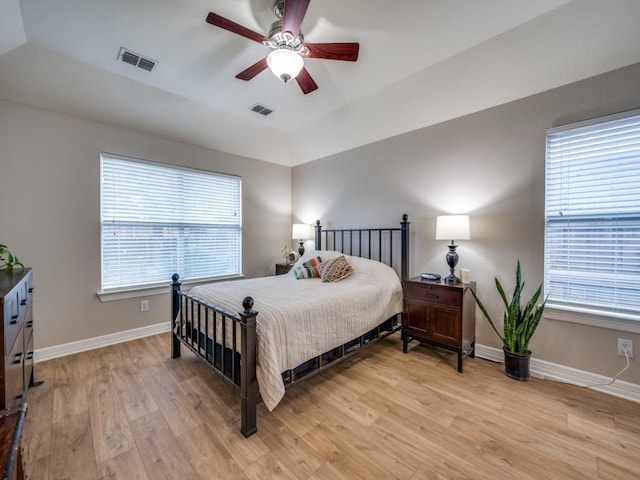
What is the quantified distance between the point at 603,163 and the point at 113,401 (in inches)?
171

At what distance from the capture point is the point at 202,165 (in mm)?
3830

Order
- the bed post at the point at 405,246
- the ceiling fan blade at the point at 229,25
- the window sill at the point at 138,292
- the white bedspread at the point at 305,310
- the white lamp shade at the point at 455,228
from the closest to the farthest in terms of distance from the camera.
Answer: the ceiling fan blade at the point at 229,25 → the white bedspread at the point at 305,310 → the white lamp shade at the point at 455,228 → the window sill at the point at 138,292 → the bed post at the point at 405,246

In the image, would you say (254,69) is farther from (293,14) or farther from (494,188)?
(494,188)

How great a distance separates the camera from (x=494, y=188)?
2.70 m

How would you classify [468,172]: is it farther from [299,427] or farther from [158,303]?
[158,303]

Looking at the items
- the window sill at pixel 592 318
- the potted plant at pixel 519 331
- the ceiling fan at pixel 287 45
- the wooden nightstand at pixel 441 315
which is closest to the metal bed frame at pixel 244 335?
the wooden nightstand at pixel 441 315

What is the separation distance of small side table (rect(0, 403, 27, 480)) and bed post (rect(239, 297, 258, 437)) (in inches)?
37.3

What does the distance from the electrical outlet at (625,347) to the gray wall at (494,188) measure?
4cm

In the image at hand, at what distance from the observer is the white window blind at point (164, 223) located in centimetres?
313

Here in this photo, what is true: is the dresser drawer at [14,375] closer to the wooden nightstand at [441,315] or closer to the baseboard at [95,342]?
the baseboard at [95,342]

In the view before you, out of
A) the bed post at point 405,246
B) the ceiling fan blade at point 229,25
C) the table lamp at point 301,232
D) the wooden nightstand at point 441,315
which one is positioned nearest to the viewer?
the ceiling fan blade at point 229,25

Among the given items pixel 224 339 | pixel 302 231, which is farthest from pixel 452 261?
pixel 302 231

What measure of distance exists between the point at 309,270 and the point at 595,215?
108 inches

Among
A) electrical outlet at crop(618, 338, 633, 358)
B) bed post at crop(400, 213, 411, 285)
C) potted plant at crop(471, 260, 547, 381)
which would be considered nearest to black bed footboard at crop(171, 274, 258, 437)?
bed post at crop(400, 213, 411, 285)
